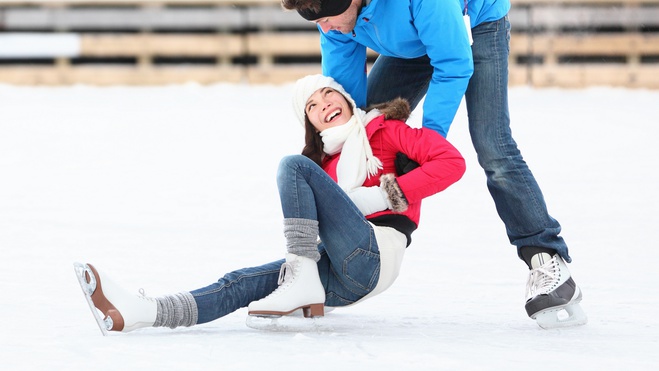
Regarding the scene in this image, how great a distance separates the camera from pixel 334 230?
2.14m

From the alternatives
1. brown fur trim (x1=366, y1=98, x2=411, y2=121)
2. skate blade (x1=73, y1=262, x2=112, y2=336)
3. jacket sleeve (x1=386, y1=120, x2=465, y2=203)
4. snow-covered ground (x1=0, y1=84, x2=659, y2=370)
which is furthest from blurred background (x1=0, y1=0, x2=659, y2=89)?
skate blade (x1=73, y1=262, x2=112, y2=336)

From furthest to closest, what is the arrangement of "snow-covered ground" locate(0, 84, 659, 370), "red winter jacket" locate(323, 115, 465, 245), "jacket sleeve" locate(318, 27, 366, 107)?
"jacket sleeve" locate(318, 27, 366, 107) < "red winter jacket" locate(323, 115, 465, 245) < "snow-covered ground" locate(0, 84, 659, 370)

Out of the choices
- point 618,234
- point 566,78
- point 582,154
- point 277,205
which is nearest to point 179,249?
point 277,205

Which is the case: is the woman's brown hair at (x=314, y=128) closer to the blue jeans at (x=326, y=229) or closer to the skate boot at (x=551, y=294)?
the blue jeans at (x=326, y=229)

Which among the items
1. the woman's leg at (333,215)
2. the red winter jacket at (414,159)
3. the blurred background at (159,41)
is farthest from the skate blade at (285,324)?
the blurred background at (159,41)

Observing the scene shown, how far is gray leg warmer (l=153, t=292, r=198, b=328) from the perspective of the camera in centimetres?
209

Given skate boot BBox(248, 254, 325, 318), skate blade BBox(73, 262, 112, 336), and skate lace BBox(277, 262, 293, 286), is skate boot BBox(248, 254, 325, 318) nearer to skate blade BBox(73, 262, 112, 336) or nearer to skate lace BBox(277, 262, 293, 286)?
Result: skate lace BBox(277, 262, 293, 286)

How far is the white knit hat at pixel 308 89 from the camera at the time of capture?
2312 millimetres

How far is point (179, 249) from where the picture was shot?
3383 mm

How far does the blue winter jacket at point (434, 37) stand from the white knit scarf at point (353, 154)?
0.49 ft

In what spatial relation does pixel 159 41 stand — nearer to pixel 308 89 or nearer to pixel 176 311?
pixel 308 89

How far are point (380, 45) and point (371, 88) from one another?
0.21 meters

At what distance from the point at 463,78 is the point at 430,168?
0.24 meters

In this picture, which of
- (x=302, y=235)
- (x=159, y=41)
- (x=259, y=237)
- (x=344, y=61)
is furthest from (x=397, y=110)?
(x=159, y=41)
